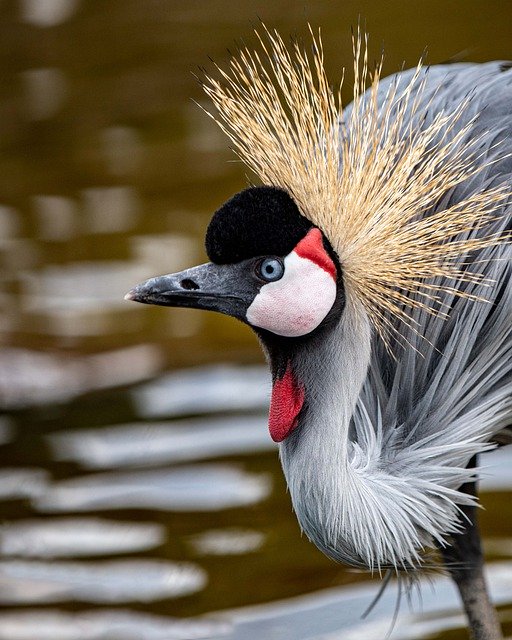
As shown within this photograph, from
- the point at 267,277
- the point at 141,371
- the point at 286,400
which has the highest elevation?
the point at 141,371

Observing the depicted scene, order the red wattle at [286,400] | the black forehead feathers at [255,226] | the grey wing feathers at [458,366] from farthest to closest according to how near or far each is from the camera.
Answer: the grey wing feathers at [458,366] → the red wattle at [286,400] → the black forehead feathers at [255,226]

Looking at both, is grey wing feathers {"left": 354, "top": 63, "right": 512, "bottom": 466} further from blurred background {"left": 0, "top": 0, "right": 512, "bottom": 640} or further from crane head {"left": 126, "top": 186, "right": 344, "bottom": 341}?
blurred background {"left": 0, "top": 0, "right": 512, "bottom": 640}

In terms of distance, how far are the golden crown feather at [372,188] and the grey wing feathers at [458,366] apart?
0.03 metres

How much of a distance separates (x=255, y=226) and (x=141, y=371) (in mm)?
1841

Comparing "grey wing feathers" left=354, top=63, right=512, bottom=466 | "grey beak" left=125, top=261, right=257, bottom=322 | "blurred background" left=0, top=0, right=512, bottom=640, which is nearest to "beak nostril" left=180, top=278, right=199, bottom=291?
"grey beak" left=125, top=261, right=257, bottom=322

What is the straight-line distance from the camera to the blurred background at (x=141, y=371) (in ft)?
8.91

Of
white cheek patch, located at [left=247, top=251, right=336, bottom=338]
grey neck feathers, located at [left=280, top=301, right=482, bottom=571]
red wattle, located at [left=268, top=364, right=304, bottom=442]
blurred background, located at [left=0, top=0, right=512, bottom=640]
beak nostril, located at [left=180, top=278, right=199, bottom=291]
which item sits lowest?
Answer: grey neck feathers, located at [left=280, top=301, right=482, bottom=571]

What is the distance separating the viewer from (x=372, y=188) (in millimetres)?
1902

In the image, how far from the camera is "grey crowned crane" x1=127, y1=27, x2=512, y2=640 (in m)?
1.81

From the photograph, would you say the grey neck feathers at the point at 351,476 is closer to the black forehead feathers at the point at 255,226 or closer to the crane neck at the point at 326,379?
the crane neck at the point at 326,379

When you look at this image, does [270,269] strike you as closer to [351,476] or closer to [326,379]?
[326,379]

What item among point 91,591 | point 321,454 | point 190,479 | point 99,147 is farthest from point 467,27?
point 321,454

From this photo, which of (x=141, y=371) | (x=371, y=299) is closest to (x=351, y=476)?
(x=371, y=299)

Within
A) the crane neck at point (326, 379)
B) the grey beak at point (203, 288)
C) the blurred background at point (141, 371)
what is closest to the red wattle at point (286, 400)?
the crane neck at point (326, 379)
